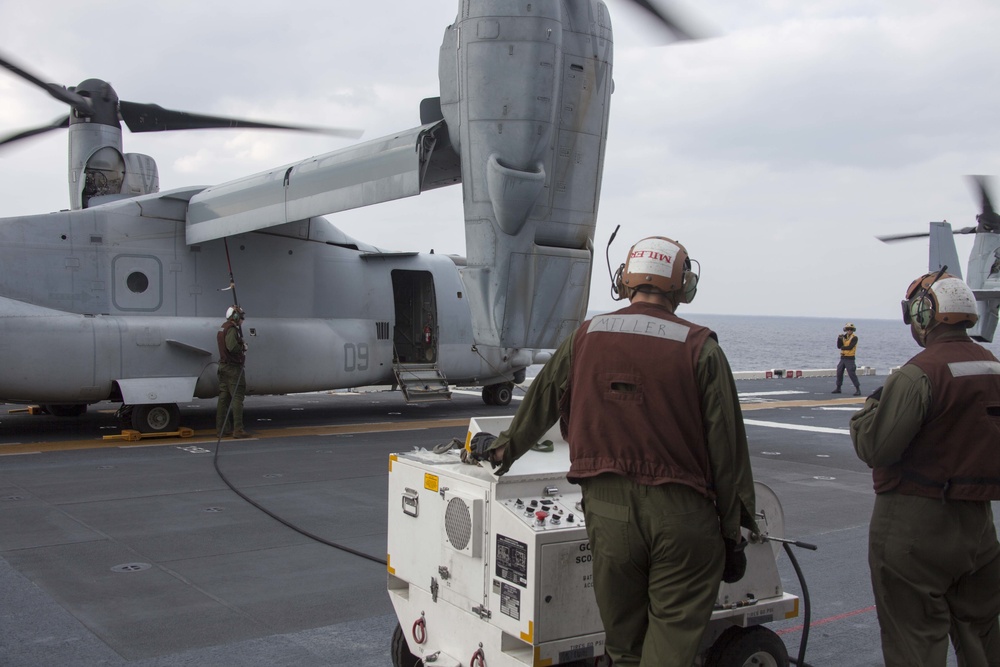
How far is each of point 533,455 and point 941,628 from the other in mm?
1898

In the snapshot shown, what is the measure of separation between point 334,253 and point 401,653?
1113 centimetres

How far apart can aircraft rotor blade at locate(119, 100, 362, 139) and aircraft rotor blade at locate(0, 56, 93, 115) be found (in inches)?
25.3

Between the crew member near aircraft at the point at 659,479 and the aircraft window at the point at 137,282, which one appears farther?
the aircraft window at the point at 137,282

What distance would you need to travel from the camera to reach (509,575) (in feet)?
11.2

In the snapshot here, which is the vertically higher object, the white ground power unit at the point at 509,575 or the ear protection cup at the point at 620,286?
the ear protection cup at the point at 620,286

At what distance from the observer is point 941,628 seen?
357 cm

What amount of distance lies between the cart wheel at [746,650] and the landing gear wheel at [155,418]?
34.7 ft

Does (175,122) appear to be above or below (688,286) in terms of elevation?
above

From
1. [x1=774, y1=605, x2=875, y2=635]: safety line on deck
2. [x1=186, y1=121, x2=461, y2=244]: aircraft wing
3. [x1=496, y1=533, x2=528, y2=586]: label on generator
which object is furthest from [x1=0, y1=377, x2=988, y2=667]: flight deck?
[x1=186, y1=121, x2=461, y2=244]: aircraft wing

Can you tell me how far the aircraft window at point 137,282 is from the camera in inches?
493

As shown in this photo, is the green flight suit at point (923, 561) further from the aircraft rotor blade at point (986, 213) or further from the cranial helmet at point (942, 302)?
the aircraft rotor blade at point (986, 213)

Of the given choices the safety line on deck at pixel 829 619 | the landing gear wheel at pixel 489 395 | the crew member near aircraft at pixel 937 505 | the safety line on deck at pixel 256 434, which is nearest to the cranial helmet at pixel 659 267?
the crew member near aircraft at pixel 937 505

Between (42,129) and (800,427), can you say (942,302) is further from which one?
(42,129)

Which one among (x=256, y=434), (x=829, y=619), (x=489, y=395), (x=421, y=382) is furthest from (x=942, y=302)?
(x=489, y=395)
